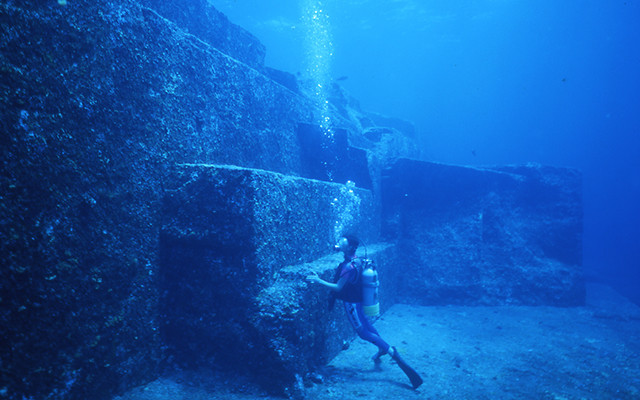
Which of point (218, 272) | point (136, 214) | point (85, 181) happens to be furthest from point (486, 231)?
point (85, 181)

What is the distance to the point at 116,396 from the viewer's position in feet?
11.3

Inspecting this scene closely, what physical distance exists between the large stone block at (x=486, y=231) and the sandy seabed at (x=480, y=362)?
2.15 ft

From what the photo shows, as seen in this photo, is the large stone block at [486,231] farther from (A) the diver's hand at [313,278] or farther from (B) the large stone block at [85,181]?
(B) the large stone block at [85,181]

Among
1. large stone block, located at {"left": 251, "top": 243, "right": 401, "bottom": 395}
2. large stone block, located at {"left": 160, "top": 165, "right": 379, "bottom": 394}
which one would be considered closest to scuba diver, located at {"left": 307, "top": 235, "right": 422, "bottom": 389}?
large stone block, located at {"left": 251, "top": 243, "right": 401, "bottom": 395}

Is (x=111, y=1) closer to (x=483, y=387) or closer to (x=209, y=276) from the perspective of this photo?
(x=209, y=276)

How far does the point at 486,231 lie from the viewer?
401 inches

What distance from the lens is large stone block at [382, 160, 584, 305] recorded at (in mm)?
9508

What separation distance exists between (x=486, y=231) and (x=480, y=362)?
17.5ft

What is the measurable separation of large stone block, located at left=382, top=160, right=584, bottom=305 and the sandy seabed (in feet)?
2.15

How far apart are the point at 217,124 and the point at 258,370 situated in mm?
3680

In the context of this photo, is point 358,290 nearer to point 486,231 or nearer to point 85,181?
point 85,181

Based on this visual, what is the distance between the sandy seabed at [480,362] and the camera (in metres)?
4.24

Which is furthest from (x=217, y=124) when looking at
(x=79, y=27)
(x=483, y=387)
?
(x=483, y=387)

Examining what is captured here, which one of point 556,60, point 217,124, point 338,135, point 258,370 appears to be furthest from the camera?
point 556,60
